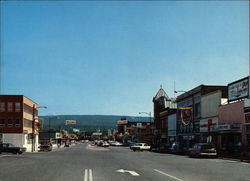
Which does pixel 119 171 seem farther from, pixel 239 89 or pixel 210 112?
pixel 210 112

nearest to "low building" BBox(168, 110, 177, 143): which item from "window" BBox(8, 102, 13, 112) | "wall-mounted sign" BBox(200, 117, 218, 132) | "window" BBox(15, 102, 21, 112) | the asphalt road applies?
"wall-mounted sign" BBox(200, 117, 218, 132)

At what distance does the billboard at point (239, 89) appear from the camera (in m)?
49.2

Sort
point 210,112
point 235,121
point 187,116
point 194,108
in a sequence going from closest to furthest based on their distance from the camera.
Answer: point 235,121
point 210,112
point 194,108
point 187,116

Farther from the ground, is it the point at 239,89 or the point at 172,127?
A: the point at 239,89

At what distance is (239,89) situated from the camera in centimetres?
5122

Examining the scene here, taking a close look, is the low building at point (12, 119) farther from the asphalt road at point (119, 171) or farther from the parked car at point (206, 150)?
the asphalt road at point (119, 171)

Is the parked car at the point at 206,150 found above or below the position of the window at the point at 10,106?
below

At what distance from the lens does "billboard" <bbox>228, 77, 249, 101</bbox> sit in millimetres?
49219

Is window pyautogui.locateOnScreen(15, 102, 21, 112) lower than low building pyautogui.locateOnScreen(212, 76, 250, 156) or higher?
higher

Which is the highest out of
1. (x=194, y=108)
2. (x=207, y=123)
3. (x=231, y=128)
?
(x=194, y=108)

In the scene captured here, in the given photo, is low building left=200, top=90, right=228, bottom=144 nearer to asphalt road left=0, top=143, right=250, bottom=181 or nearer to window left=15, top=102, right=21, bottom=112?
asphalt road left=0, top=143, right=250, bottom=181

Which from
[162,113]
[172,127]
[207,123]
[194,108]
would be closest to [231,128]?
[207,123]

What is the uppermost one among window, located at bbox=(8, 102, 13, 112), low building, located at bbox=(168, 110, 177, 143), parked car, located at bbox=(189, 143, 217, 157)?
window, located at bbox=(8, 102, 13, 112)

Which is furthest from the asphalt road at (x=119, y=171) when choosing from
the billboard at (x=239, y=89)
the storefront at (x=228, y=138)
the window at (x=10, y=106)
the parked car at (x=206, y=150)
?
the window at (x=10, y=106)
